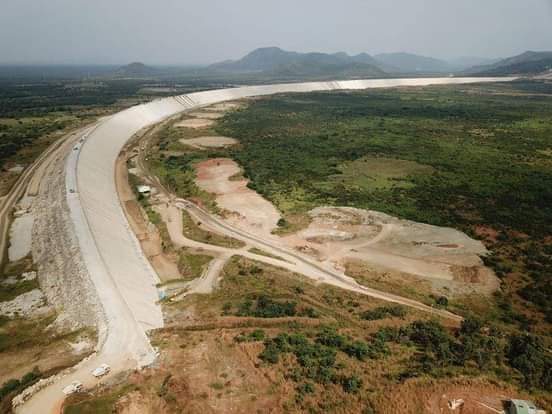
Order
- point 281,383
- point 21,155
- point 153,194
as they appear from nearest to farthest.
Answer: point 281,383, point 153,194, point 21,155

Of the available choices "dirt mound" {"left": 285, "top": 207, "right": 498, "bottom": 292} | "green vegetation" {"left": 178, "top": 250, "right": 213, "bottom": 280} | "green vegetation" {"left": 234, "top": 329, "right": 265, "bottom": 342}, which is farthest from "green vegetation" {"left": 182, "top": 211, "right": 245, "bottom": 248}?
"green vegetation" {"left": 234, "top": 329, "right": 265, "bottom": 342}

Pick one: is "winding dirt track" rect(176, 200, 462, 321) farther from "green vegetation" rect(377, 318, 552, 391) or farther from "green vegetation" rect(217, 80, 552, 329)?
"green vegetation" rect(217, 80, 552, 329)

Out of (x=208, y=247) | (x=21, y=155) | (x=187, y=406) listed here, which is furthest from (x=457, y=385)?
(x=21, y=155)

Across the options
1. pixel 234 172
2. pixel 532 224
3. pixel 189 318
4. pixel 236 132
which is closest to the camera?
pixel 189 318

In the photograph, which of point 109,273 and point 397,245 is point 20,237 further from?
point 397,245

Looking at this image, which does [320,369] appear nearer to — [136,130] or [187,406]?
[187,406]

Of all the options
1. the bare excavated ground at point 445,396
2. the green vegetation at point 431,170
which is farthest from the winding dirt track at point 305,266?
the bare excavated ground at point 445,396

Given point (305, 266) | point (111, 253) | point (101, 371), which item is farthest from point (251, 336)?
point (111, 253)

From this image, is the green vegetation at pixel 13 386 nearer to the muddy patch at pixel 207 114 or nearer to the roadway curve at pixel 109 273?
the roadway curve at pixel 109 273
